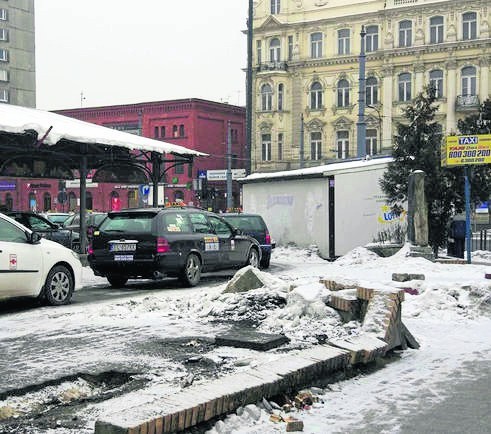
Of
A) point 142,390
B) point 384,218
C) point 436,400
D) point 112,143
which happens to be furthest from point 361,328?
point 384,218

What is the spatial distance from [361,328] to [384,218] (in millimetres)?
16015

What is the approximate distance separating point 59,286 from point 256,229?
32.0 feet

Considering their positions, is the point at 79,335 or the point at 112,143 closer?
the point at 79,335

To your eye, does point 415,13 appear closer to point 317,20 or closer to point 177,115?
point 317,20

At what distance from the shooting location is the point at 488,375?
23.4ft

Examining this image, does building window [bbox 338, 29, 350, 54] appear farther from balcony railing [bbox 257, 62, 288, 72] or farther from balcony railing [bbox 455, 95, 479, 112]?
balcony railing [bbox 455, 95, 479, 112]

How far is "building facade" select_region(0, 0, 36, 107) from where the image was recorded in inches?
3836

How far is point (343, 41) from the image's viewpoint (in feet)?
192

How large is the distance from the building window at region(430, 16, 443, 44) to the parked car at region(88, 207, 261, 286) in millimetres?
43139

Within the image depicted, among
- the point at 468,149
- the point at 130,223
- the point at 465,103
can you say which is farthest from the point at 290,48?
the point at 130,223

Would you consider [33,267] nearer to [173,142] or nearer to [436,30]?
[436,30]

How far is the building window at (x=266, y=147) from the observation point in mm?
62116

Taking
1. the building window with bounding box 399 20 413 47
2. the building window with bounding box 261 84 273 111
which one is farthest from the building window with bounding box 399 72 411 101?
the building window with bounding box 261 84 273 111

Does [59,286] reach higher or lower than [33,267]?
lower
